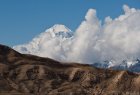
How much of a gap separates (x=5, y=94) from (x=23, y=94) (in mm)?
7383

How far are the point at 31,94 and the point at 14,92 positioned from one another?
7480mm

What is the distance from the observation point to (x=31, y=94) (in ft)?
641

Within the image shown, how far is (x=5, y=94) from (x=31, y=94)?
12.9 m

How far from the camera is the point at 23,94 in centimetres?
18788

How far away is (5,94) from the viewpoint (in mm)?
187375

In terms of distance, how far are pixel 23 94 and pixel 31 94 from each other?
319 inches

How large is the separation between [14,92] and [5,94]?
9255mm

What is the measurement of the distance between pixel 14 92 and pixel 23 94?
31.6ft

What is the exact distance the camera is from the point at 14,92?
7726 inches
